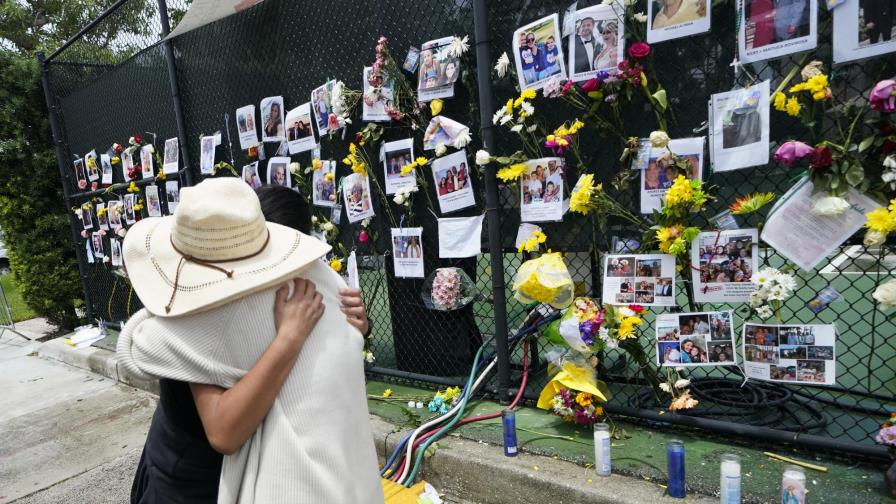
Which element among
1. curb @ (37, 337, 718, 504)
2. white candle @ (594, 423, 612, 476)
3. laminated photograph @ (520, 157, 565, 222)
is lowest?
curb @ (37, 337, 718, 504)

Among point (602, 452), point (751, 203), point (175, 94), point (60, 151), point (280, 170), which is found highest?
point (175, 94)

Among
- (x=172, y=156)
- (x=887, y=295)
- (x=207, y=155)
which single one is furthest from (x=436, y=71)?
(x=172, y=156)

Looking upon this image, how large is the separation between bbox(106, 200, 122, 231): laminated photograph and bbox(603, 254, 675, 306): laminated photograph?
19.5 feet

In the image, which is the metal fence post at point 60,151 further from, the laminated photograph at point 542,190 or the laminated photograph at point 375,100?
the laminated photograph at point 542,190

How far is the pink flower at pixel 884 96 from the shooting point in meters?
1.92

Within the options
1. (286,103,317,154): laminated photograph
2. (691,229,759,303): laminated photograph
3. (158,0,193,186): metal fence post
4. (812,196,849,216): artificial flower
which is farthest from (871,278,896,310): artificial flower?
(158,0,193,186): metal fence post

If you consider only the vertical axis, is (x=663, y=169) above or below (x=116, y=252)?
above

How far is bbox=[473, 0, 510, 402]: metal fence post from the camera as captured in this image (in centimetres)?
301

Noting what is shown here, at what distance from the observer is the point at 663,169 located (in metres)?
2.59

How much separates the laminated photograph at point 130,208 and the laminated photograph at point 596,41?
5388 millimetres

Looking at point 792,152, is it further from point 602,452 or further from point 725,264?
point 602,452

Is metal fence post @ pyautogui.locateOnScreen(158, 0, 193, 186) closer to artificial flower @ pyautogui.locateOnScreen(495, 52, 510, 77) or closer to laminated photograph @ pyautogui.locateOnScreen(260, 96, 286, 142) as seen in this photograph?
laminated photograph @ pyautogui.locateOnScreen(260, 96, 286, 142)

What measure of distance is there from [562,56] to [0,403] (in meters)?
6.35

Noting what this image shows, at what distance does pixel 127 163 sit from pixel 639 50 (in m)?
5.83
